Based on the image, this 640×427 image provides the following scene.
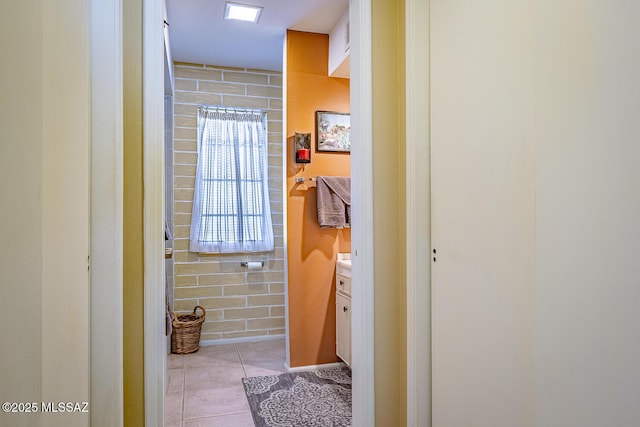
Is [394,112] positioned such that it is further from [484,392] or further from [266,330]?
[266,330]

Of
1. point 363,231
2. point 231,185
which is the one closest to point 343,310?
point 363,231

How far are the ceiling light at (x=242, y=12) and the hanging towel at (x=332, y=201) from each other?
47.8 inches

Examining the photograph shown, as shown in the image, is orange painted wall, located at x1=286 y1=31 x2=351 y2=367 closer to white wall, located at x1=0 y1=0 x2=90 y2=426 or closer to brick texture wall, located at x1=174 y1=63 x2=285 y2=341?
brick texture wall, located at x1=174 y1=63 x2=285 y2=341

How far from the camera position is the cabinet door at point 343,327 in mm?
2773

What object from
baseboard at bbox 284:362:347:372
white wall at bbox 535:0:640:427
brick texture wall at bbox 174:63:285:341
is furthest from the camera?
brick texture wall at bbox 174:63:285:341

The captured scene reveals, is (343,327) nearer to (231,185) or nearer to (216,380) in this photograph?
(216,380)

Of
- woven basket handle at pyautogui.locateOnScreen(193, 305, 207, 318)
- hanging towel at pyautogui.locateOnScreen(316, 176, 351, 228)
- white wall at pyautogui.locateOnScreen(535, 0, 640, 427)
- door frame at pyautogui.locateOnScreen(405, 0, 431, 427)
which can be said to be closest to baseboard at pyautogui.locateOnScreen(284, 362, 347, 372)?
woven basket handle at pyautogui.locateOnScreen(193, 305, 207, 318)

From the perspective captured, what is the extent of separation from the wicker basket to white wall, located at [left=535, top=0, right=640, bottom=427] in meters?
2.96

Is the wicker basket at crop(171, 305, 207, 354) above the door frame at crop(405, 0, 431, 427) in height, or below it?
below

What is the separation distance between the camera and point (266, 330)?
3.90 metres

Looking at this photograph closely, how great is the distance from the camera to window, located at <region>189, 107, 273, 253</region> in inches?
146

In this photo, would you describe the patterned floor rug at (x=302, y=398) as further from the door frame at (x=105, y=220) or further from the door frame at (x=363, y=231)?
the door frame at (x=105, y=220)

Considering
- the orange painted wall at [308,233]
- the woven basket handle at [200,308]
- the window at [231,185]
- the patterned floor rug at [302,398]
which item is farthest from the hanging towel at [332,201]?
the woven basket handle at [200,308]

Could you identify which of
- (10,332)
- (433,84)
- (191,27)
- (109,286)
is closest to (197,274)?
(191,27)
